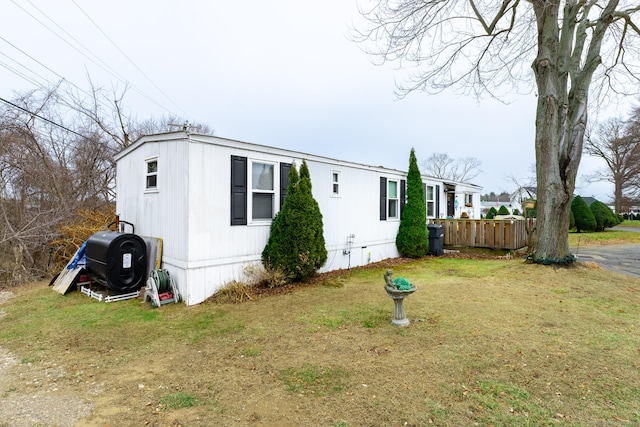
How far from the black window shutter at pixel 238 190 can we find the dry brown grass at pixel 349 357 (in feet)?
5.65

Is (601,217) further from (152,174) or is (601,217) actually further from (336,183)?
(152,174)

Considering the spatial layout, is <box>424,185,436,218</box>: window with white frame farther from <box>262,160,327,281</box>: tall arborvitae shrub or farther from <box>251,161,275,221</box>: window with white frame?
<box>251,161,275,221</box>: window with white frame

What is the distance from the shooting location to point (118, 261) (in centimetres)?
627

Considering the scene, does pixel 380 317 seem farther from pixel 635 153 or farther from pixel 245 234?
pixel 635 153

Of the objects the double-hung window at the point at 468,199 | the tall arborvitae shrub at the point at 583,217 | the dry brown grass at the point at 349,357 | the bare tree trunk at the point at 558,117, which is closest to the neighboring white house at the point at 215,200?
the dry brown grass at the point at 349,357

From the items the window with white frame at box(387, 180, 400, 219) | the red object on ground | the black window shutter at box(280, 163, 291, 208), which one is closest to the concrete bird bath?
the black window shutter at box(280, 163, 291, 208)

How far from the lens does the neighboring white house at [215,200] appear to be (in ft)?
19.3

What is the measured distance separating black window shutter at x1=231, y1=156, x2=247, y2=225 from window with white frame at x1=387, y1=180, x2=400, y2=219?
5650 millimetres

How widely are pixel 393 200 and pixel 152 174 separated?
288 inches

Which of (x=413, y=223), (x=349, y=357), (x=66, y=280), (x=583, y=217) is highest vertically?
(x=583, y=217)

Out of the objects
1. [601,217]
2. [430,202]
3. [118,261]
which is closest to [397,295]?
[118,261]

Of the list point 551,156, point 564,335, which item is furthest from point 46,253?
point 551,156

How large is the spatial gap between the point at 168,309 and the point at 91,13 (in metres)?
8.94

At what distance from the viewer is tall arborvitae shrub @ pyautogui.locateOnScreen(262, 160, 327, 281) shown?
22.3ft
